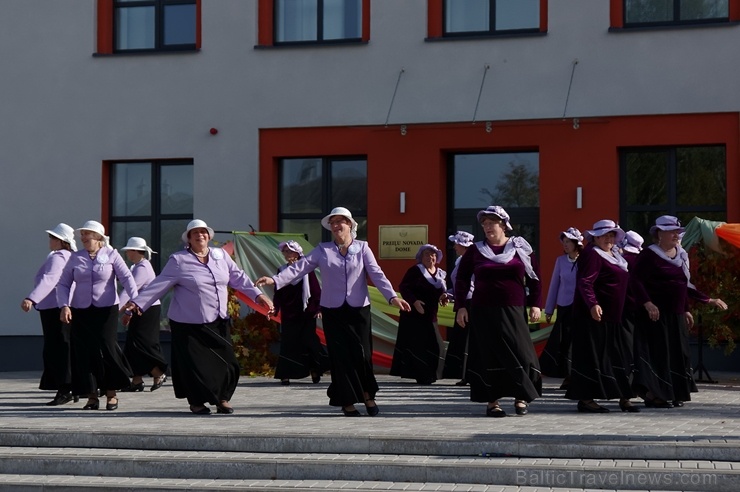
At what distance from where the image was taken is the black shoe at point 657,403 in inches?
553

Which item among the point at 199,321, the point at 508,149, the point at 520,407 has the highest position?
the point at 508,149

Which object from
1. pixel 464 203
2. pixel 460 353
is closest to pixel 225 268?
pixel 460 353

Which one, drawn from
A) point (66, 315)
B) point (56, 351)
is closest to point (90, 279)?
point (66, 315)

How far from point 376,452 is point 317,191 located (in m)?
Answer: 12.2

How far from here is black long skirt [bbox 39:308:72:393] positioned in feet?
49.7

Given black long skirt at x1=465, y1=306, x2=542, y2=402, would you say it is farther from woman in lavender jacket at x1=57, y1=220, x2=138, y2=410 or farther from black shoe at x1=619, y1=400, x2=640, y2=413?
woman in lavender jacket at x1=57, y1=220, x2=138, y2=410

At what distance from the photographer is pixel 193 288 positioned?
13.5m

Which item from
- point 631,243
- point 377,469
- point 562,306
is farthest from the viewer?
point 562,306

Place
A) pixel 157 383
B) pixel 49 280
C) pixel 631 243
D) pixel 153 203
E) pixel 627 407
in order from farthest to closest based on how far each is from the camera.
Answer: pixel 153 203 < pixel 157 383 < pixel 631 243 < pixel 49 280 < pixel 627 407

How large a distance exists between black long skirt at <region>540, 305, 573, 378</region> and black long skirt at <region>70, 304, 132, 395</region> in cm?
552

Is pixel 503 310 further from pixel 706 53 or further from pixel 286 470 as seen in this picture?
pixel 706 53

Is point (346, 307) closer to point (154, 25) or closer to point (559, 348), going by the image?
point (559, 348)

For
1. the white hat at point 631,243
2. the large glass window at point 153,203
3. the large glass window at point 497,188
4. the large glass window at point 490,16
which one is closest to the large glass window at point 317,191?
the large glass window at point 497,188

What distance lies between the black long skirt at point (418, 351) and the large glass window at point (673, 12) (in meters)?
6.08
